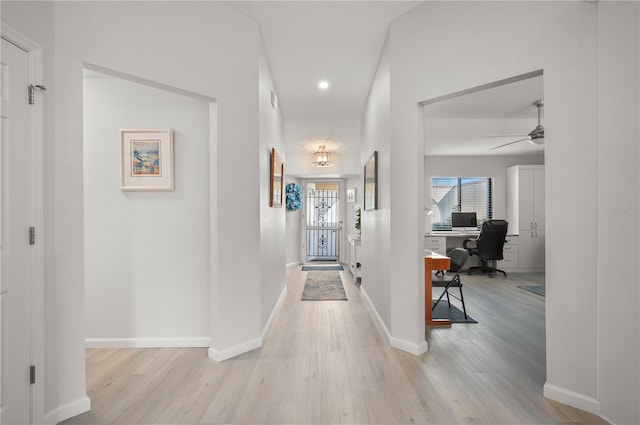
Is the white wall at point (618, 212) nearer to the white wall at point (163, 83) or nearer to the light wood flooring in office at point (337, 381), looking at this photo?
the light wood flooring in office at point (337, 381)

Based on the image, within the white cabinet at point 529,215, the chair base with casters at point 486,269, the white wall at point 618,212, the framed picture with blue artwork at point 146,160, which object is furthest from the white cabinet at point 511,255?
the framed picture with blue artwork at point 146,160

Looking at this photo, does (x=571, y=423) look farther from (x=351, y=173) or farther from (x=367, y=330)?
(x=351, y=173)

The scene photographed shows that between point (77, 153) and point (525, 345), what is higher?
point (77, 153)

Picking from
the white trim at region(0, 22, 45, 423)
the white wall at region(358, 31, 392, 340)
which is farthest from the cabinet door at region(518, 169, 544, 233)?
the white trim at region(0, 22, 45, 423)

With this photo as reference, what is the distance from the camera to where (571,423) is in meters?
1.75

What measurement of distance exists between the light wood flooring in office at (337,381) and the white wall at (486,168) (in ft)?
13.4

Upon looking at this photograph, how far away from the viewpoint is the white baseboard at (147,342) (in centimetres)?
277

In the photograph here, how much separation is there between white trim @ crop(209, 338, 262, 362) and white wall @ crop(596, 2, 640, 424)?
2.41 meters

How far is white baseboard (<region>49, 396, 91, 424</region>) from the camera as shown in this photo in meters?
1.73

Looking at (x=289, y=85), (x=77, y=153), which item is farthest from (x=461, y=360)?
(x=289, y=85)

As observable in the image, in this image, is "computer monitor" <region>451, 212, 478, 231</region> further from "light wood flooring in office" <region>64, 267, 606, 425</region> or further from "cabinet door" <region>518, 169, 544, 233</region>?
"light wood flooring in office" <region>64, 267, 606, 425</region>

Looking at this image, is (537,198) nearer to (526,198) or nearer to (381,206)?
(526,198)

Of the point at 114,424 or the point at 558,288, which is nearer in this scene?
the point at 114,424

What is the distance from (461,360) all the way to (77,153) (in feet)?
10.3
